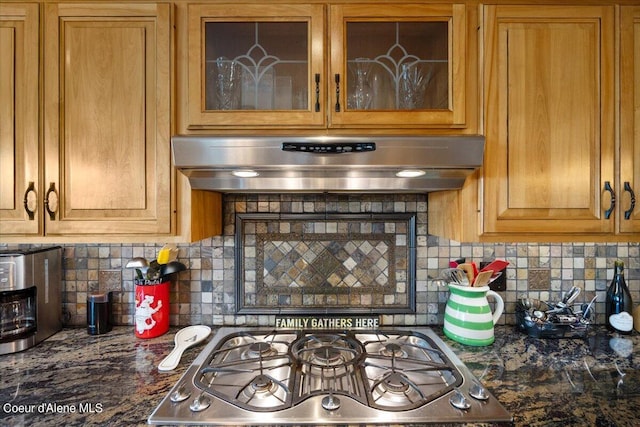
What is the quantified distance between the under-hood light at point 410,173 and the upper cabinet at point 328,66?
16 centimetres

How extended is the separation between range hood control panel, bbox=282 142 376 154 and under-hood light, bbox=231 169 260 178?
0.48ft

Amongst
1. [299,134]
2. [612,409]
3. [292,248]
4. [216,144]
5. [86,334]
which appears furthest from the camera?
Result: [292,248]

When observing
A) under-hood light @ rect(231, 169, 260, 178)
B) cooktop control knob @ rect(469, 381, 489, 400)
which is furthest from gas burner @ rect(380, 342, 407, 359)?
under-hood light @ rect(231, 169, 260, 178)

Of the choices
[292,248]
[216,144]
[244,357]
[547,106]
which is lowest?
[244,357]

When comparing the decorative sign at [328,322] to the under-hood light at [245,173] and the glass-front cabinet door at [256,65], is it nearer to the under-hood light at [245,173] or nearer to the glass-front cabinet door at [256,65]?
the under-hood light at [245,173]

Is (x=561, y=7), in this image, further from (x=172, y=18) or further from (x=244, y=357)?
(x=244, y=357)

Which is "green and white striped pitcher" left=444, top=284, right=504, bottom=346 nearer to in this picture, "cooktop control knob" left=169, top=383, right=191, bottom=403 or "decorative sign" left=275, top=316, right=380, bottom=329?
"decorative sign" left=275, top=316, right=380, bottom=329

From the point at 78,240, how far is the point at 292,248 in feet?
2.55

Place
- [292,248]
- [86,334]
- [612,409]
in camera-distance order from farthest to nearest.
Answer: [292,248]
[86,334]
[612,409]

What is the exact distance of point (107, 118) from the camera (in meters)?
1.05

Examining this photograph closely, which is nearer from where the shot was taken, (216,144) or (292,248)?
(216,144)

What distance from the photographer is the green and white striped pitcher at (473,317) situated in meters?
1.18

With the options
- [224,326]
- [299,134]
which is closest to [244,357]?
[224,326]

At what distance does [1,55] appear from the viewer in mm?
1058
